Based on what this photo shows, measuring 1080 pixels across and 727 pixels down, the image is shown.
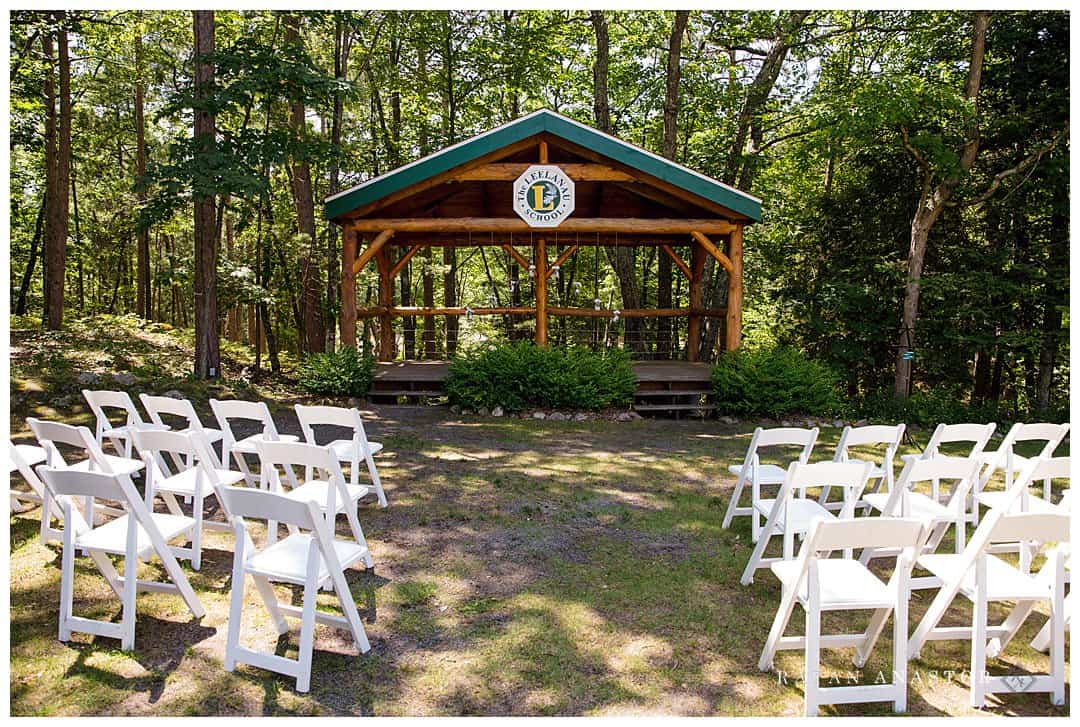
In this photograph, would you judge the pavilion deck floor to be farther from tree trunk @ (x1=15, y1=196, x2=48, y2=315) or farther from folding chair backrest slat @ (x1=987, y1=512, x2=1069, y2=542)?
tree trunk @ (x1=15, y1=196, x2=48, y2=315)

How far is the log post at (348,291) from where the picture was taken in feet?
40.2

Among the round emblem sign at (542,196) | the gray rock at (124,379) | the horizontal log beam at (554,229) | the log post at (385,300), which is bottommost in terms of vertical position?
the gray rock at (124,379)

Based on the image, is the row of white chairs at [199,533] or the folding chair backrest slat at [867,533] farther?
the row of white chairs at [199,533]

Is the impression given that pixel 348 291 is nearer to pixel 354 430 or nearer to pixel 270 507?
pixel 354 430

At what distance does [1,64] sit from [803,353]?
15.2 m

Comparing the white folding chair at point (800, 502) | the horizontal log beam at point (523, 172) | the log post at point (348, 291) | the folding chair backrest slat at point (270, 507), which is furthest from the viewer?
the log post at point (348, 291)

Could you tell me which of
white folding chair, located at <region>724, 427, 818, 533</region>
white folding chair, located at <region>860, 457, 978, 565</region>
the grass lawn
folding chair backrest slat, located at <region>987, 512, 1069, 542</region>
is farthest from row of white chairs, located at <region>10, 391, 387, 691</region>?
white folding chair, located at <region>860, 457, 978, 565</region>

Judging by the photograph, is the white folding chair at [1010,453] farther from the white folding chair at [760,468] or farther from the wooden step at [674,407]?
the wooden step at [674,407]

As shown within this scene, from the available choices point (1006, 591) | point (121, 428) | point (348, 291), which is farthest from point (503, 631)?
point (348, 291)

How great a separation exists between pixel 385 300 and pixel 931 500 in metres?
11.1

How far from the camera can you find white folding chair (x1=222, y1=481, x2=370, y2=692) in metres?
3.16

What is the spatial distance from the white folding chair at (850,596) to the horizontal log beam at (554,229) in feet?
30.8

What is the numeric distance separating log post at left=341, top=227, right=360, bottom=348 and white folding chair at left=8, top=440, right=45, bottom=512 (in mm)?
6862

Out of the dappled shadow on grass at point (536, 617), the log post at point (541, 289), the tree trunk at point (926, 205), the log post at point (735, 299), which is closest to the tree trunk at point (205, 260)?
the log post at point (541, 289)
